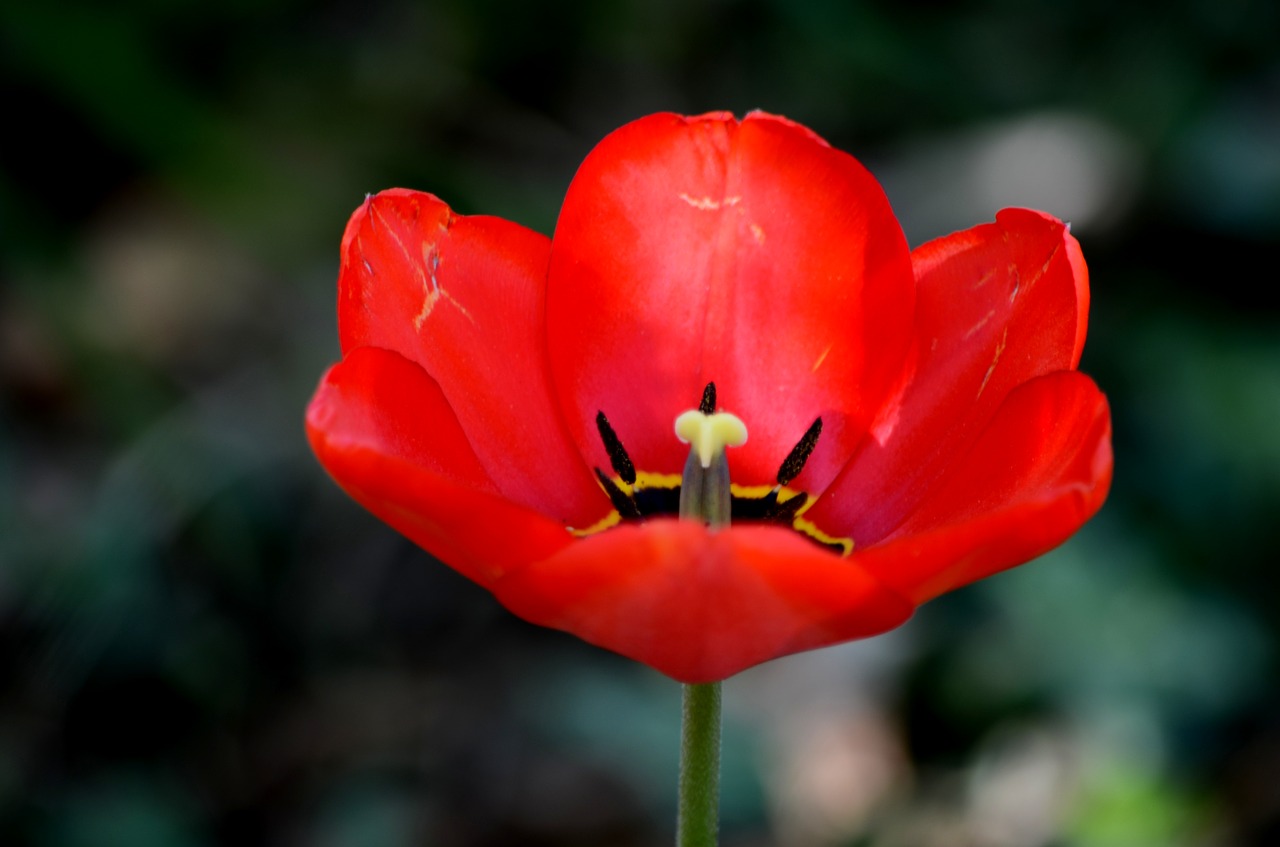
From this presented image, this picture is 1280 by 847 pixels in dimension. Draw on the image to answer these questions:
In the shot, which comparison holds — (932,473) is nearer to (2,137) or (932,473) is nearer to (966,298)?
(966,298)

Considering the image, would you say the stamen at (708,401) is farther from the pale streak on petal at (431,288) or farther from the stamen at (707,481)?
the pale streak on petal at (431,288)

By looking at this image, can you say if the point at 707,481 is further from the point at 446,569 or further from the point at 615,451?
the point at 446,569

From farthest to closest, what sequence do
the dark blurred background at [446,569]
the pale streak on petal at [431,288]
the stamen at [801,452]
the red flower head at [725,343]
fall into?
the dark blurred background at [446,569] → the stamen at [801,452] → the pale streak on petal at [431,288] → the red flower head at [725,343]

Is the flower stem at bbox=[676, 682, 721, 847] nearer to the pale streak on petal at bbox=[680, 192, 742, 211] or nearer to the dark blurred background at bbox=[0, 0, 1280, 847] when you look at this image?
the pale streak on petal at bbox=[680, 192, 742, 211]

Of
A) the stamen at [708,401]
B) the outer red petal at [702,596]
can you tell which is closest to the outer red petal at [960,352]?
the stamen at [708,401]

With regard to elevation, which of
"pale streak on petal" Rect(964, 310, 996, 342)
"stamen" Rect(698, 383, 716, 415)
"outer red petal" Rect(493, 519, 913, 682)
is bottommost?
"outer red petal" Rect(493, 519, 913, 682)

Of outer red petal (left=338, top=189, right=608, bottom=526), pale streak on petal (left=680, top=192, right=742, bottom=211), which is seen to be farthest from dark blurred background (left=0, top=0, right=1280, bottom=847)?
pale streak on petal (left=680, top=192, right=742, bottom=211)
